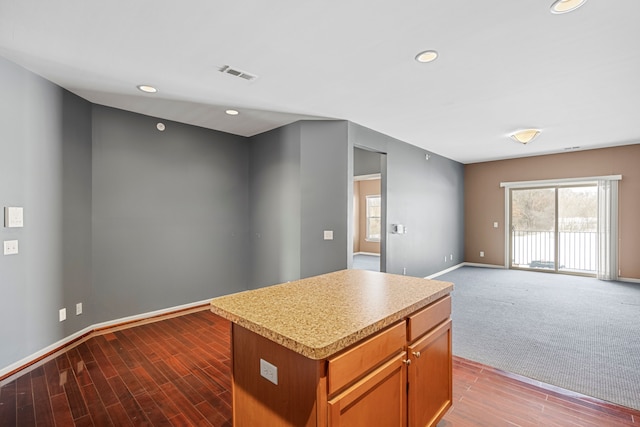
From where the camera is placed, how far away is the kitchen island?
1.06 metres

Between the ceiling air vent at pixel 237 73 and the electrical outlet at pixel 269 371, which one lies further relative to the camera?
the ceiling air vent at pixel 237 73

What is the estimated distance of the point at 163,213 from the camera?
4.05m

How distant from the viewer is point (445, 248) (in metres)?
6.78

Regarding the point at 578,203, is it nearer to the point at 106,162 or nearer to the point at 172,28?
the point at 172,28

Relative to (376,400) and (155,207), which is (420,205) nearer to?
(155,207)

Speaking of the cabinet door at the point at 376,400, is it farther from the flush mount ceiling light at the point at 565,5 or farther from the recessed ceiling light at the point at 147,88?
the recessed ceiling light at the point at 147,88

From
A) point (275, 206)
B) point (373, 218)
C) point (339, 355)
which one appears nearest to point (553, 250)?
point (373, 218)

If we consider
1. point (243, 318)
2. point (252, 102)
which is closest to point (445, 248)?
point (252, 102)

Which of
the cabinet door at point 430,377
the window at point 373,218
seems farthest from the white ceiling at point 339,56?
the window at point 373,218

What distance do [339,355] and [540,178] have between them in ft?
24.8

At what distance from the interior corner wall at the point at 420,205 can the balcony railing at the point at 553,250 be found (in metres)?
1.27

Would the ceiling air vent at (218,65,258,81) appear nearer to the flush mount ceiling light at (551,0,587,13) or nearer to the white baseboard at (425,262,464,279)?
the flush mount ceiling light at (551,0,587,13)

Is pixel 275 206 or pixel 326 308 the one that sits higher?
pixel 275 206

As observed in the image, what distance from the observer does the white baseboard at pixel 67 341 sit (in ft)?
8.25
